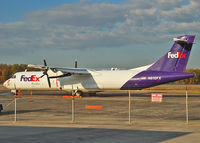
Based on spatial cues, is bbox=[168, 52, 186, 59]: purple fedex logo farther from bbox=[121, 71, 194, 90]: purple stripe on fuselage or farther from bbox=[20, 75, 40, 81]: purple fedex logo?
bbox=[20, 75, 40, 81]: purple fedex logo

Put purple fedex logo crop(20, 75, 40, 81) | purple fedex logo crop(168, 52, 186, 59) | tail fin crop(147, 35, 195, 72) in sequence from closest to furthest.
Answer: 1. tail fin crop(147, 35, 195, 72)
2. purple fedex logo crop(168, 52, 186, 59)
3. purple fedex logo crop(20, 75, 40, 81)

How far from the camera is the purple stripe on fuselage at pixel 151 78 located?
35.2 meters

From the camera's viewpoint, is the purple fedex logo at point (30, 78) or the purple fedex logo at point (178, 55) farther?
the purple fedex logo at point (30, 78)

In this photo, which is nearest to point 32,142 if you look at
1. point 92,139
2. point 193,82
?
point 92,139

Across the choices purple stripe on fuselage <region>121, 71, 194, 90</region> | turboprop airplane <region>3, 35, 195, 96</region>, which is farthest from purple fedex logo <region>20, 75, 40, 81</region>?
purple stripe on fuselage <region>121, 71, 194, 90</region>

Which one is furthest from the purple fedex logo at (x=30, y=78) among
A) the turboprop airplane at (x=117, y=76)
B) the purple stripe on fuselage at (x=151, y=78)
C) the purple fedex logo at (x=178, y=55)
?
the purple fedex logo at (x=178, y=55)

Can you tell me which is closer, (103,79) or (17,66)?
(103,79)

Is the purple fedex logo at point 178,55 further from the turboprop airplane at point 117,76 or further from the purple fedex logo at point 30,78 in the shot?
the purple fedex logo at point 30,78

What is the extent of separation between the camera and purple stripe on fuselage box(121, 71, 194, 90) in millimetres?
35188

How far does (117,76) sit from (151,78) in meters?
4.44

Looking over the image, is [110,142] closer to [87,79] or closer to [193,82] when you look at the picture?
[87,79]

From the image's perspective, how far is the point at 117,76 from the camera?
38406 mm

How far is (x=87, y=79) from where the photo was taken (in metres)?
40.2

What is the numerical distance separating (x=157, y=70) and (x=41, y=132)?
83.9ft
